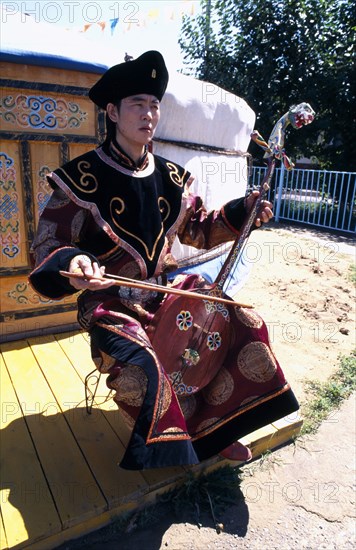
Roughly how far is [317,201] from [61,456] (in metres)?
8.96

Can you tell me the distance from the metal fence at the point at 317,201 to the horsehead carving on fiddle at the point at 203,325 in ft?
23.9

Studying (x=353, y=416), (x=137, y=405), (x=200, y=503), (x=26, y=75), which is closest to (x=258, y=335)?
(x=137, y=405)

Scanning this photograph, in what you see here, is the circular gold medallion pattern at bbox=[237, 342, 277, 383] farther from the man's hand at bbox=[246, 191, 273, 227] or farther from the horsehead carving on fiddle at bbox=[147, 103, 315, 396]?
the man's hand at bbox=[246, 191, 273, 227]

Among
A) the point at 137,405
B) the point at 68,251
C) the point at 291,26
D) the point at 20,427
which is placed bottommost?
the point at 20,427

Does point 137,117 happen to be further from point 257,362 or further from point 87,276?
point 257,362

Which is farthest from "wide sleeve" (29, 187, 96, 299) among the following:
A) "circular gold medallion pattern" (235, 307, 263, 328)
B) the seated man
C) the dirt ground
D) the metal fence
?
the metal fence

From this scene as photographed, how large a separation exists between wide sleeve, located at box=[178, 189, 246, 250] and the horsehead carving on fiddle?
12 cm

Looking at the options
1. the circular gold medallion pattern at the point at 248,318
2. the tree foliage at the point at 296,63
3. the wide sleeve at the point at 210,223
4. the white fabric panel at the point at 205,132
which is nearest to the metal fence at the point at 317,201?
the tree foliage at the point at 296,63

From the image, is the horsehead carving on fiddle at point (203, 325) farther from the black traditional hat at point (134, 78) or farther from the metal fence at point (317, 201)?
the metal fence at point (317, 201)

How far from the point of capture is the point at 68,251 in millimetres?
1601

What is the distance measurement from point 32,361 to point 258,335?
1.59 m

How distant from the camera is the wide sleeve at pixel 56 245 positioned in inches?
61.6

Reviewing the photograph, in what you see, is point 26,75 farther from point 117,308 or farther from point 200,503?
point 200,503

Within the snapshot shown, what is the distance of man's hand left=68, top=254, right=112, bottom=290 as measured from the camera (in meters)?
1.42
